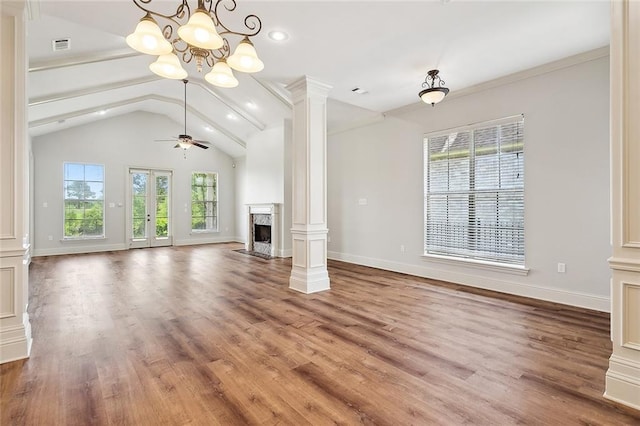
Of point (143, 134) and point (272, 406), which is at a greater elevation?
point (143, 134)

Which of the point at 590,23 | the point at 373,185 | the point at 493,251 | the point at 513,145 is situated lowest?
the point at 493,251

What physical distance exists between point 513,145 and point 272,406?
445 centimetres

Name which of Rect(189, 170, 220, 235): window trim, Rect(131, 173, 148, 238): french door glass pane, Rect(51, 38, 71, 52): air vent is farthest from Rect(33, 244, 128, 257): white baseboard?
Rect(51, 38, 71, 52): air vent

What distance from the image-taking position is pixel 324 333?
9.85ft

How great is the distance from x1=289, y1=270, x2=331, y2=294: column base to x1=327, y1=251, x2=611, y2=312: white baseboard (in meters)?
1.78

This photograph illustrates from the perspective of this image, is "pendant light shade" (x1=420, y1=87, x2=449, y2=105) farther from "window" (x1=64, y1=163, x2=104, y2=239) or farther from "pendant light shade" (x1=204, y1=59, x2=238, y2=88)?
"window" (x1=64, y1=163, x2=104, y2=239)

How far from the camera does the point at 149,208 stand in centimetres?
970

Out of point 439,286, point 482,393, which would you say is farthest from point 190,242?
point 482,393

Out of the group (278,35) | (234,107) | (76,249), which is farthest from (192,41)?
(76,249)

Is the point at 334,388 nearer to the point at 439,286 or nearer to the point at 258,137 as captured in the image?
the point at 439,286

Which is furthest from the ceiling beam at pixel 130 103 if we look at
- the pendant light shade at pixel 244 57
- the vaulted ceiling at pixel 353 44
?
the pendant light shade at pixel 244 57

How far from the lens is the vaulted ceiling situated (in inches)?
112

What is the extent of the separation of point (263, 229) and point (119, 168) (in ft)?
15.5

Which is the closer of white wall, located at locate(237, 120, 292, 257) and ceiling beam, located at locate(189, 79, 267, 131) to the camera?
ceiling beam, located at locate(189, 79, 267, 131)
